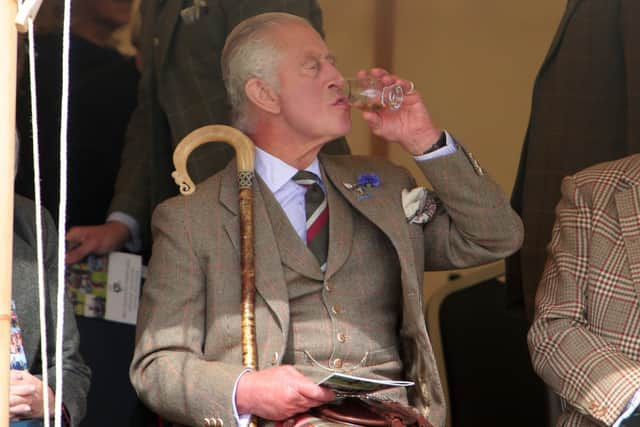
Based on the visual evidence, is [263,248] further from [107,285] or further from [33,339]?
[107,285]

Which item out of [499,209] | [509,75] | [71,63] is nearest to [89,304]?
[71,63]

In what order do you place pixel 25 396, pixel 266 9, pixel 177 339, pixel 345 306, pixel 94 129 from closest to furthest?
1. pixel 25 396
2. pixel 177 339
3. pixel 345 306
4. pixel 266 9
5. pixel 94 129

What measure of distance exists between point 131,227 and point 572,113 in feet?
4.91

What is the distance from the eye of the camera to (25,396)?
310 cm

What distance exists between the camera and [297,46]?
359 cm

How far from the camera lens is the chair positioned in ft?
15.6

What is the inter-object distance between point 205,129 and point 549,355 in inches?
42.4

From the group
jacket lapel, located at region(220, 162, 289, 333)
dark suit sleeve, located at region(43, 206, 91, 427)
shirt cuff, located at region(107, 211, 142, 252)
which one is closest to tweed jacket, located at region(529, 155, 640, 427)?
jacket lapel, located at region(220, 162, 289, 333)

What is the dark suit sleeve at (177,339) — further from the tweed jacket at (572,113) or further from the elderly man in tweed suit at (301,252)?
the tweed jacket at (572,113)

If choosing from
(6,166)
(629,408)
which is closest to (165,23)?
(629,408)

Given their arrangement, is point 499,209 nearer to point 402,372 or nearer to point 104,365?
point 402,372

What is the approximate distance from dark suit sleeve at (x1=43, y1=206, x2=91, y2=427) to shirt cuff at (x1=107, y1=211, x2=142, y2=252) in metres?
1.00

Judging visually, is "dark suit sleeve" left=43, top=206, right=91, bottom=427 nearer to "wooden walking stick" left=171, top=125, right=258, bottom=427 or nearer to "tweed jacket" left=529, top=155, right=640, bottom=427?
"wooden walking stick" left=171, top=125, right=258, bottom=427

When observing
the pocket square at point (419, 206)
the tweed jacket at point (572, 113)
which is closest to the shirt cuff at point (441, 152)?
the pocket square at point (419, 206)
